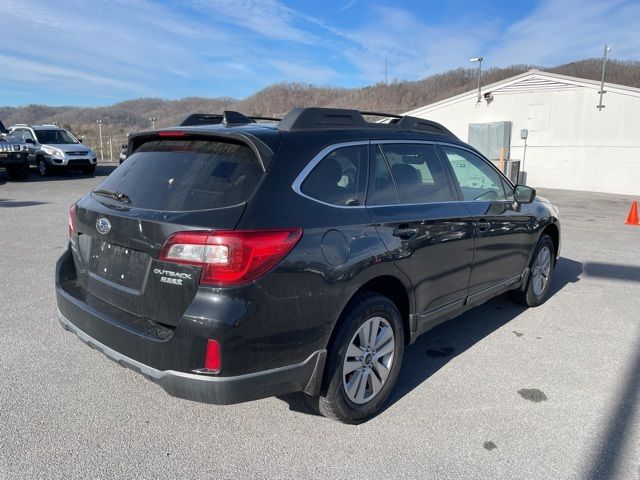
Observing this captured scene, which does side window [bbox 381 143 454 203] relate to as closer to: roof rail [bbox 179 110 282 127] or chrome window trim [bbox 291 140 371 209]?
chrome window trim [bbox 291 140 371 209]

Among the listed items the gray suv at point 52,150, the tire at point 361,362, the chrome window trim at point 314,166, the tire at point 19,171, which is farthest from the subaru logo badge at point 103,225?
the gray suv at point 52,150

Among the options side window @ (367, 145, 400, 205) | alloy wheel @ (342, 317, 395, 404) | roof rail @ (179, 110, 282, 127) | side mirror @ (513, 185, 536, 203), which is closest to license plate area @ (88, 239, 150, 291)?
roof rail @ (179, 110, 282, 127)

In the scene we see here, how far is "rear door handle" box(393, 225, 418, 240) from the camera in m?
3.15

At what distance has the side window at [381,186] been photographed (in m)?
3.15

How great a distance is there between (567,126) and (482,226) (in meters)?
19.8

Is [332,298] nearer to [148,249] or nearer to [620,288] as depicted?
[148,249]

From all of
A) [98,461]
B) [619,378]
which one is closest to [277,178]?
[98,461]

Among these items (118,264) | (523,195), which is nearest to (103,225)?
(118,264)

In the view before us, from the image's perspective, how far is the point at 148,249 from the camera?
8.34 ft

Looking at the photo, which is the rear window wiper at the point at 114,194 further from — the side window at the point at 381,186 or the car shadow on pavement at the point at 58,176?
the car shadow on pavement at the point at 58,176

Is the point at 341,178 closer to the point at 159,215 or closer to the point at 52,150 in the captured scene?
the point at 159,215

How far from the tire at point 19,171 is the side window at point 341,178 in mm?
17506

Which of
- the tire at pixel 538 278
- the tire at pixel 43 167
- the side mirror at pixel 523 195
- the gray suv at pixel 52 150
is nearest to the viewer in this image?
the side mirror at pixel 523 195

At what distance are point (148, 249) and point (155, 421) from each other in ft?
3.74
